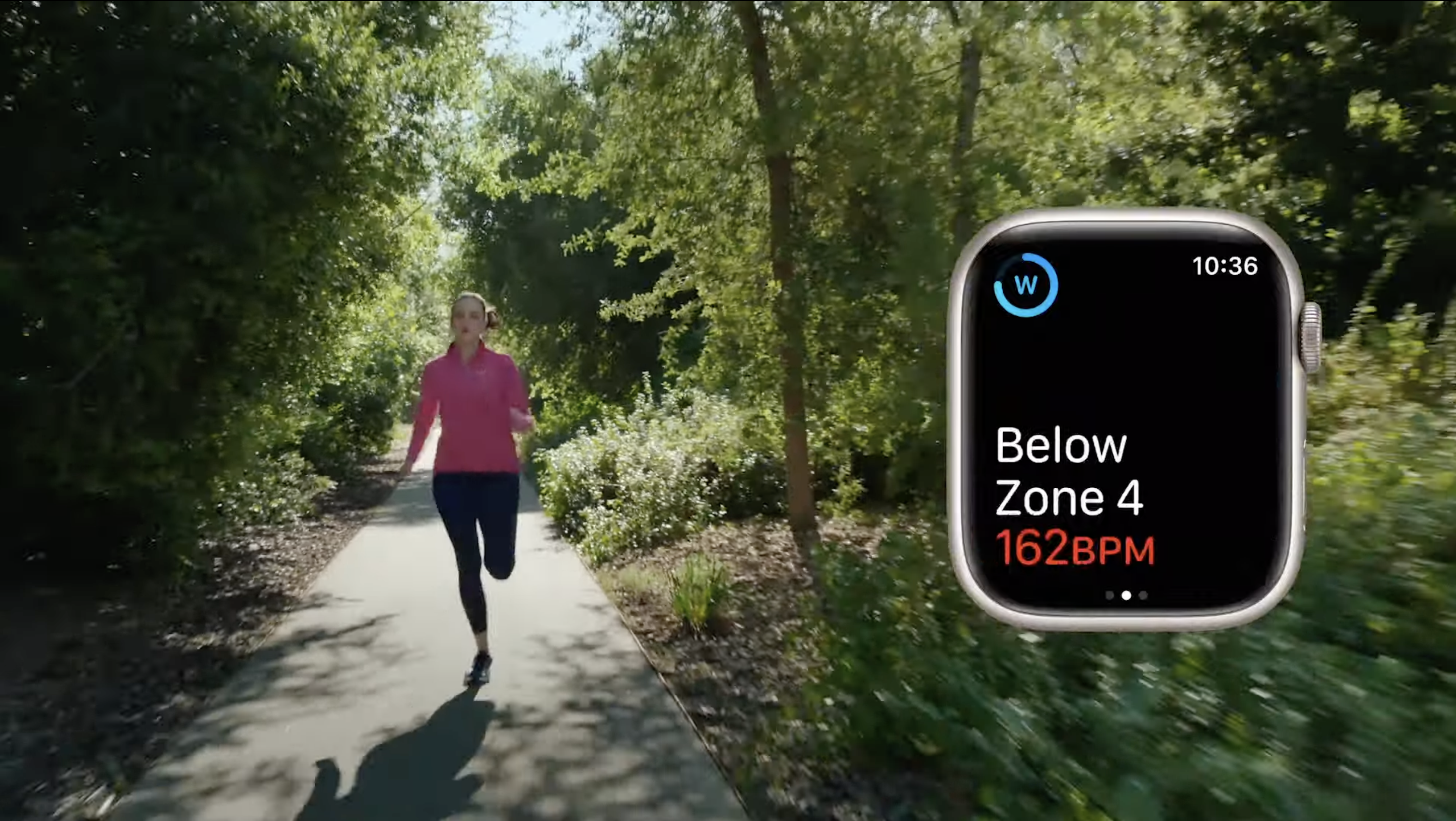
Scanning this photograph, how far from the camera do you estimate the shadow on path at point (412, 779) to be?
421 centimetres

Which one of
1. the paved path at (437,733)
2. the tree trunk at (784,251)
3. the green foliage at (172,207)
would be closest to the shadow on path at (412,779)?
the paved path at (437,733)

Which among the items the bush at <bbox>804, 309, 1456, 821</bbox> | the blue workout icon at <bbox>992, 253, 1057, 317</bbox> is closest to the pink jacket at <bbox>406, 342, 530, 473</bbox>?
the bush at <bbox>804, 309, 1456, 821</bbox>

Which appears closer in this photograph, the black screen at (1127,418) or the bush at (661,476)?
the black screen at (1127,418)

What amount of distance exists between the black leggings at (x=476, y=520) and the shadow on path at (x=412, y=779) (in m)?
0.84

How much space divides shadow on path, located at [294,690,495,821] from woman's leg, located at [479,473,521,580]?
3.32ft

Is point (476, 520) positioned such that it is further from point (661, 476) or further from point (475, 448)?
point (661, 476)

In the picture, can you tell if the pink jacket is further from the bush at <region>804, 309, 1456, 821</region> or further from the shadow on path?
the bush at <region>804, 309, 1456, 821</region>

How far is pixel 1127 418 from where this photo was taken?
145 cm

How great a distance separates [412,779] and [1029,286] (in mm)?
3781

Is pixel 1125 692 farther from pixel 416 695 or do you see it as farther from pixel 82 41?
pixel 82 41

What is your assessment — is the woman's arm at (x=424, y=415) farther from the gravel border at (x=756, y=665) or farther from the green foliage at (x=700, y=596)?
the green foliage at (x=700, y=596)

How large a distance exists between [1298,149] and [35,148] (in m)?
8.54

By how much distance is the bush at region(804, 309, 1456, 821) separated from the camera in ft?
8.03

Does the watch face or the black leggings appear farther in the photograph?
the black leggings
